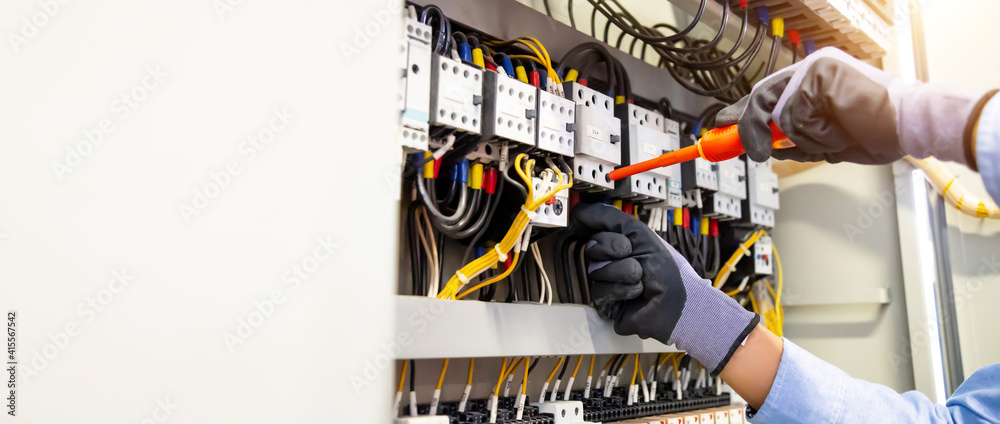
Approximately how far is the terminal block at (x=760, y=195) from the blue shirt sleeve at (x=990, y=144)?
810 millimetres

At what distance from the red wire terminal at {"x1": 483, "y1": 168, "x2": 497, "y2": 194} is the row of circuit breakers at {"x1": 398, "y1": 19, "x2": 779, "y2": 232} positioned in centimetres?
3

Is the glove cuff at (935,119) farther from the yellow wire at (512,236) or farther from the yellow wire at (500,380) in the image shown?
the yellow wire at (500,380)

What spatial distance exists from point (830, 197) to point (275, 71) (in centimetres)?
160

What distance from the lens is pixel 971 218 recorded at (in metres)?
1.47

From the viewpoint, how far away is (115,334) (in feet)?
1.43

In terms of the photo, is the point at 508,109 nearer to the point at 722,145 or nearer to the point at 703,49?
the point at 722,145

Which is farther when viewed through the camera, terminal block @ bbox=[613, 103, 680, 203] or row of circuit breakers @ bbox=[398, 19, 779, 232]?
terminal block @ bbox=[613, 103, 680, 203]

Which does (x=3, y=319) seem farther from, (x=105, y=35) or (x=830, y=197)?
(x=830, y=197)

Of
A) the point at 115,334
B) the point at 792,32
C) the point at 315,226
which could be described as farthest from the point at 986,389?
the point at 115,334

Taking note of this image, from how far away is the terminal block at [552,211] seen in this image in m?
1.01

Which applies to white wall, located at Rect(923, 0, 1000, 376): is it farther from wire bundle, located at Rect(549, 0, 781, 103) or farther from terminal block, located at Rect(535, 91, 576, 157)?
terminal block, located at Rect(535, 91, 576, 157)

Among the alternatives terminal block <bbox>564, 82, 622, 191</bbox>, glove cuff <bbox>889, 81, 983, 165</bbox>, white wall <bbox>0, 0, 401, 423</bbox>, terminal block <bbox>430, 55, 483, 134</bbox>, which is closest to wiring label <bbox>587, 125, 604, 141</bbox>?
terminal block <bbox>564, 82, 622, 191</bbox>

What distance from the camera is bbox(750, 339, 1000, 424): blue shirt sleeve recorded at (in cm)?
95

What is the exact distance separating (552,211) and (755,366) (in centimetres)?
42
